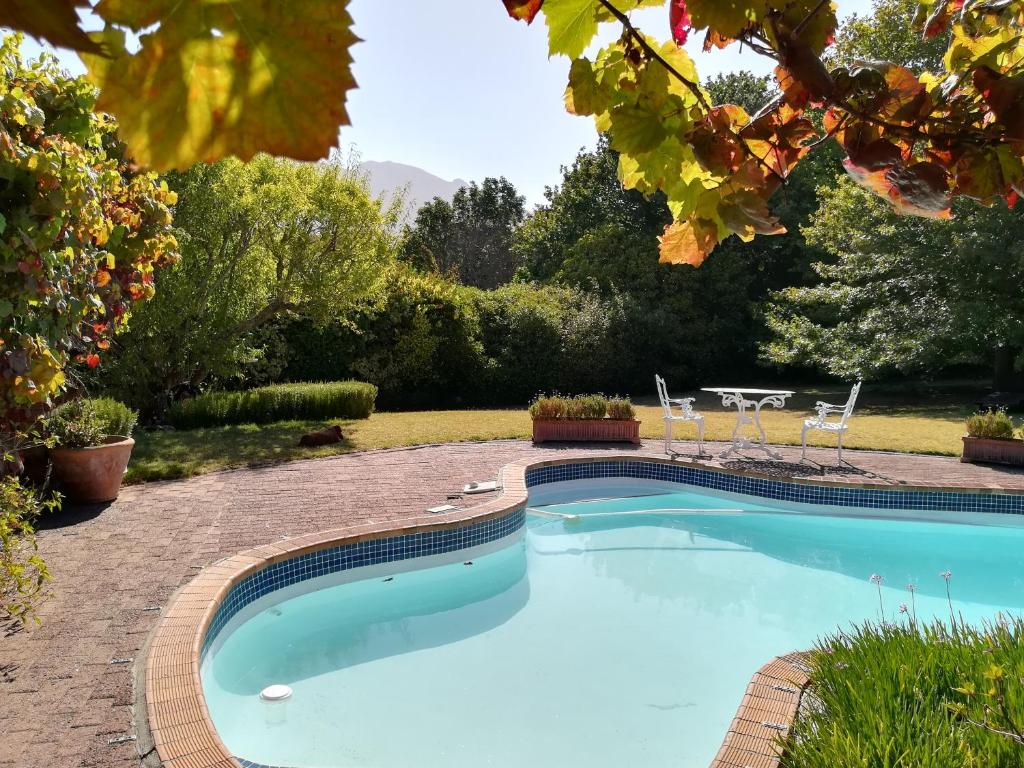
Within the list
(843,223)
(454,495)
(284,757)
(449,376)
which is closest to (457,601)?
(454,495)

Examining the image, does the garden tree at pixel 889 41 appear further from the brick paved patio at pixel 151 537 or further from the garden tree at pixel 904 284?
the brick paved patio at pixel 151 537

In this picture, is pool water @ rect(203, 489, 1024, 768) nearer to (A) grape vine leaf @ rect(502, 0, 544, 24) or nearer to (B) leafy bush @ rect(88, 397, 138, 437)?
(B) leafy bush @ rect(88, 397, 138, 437)

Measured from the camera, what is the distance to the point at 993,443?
32.7 feet

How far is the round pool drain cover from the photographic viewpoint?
4305 mm

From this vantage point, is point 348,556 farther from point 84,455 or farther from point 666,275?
point 666,275

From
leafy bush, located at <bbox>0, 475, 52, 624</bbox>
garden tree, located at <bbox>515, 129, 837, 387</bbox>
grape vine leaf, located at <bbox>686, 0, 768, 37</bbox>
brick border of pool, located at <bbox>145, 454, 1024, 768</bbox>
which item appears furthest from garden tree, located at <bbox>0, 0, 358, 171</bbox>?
A: garden tree, located at <bbox>515, 129, 837, 387</bbox>

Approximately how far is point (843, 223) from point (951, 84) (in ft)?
66.3

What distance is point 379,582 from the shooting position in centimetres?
602

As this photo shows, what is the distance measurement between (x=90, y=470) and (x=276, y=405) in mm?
6110

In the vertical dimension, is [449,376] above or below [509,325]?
below

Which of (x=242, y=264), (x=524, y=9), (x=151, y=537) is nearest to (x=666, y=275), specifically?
(x=242, y=264)

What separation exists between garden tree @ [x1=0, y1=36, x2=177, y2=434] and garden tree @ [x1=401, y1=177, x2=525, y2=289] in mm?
30838

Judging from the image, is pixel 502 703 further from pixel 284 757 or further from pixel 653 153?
pixel 653 153

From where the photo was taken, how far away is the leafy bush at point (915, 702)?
2326 mm
